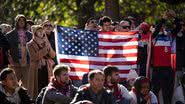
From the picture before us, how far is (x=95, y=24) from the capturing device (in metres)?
21.1

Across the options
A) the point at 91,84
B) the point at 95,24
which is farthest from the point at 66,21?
the point at 91,84

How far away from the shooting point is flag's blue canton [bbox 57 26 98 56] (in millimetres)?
19812

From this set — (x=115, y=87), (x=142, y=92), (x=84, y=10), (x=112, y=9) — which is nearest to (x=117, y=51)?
(x=142, y=92)

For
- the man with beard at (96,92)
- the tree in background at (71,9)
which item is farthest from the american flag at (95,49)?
the tree in background at (71,9)

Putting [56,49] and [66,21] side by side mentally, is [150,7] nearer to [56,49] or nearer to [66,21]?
[66,21]

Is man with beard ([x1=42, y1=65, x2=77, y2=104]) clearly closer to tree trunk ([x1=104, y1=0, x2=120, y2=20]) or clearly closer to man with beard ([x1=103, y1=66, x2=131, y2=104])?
man with beard ([x1=103, y1=66, x2=131, y2=104])

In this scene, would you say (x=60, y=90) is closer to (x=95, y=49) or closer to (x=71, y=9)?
(x=95, y=49)

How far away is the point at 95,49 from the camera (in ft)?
65.8

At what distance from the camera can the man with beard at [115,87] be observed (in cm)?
1722

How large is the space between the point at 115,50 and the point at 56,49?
3.94ft

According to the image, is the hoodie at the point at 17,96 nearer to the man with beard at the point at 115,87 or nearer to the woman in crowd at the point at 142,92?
the man with beard at the point at 115,87

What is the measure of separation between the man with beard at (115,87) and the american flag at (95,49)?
1.98m

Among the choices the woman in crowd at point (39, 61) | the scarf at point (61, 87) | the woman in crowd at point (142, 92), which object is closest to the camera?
the scarf at point (61, 87)

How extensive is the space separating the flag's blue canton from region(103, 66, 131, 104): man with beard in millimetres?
2428
